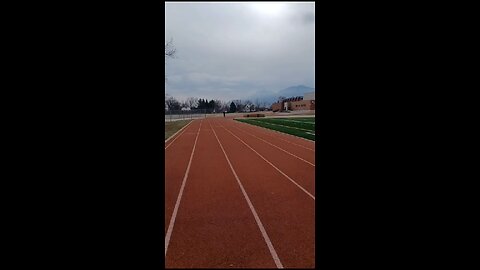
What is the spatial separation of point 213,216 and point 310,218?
59.9 inches

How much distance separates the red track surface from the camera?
3.44 meters

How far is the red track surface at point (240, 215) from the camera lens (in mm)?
3441

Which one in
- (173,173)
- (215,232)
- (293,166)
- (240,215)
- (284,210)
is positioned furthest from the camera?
(293,166)

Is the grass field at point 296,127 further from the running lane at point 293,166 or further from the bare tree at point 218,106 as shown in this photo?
the bare tree at point 218,106

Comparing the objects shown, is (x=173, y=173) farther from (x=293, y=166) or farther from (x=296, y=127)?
(x=296, y=127)

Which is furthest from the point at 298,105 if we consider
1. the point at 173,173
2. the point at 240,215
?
the point at 240,215

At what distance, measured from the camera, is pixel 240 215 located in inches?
188

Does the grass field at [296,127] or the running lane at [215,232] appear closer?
the running lane at [215,232]

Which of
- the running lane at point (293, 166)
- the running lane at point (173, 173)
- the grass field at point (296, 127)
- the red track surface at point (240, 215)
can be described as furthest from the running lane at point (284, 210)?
the grass field at point (296, 127)

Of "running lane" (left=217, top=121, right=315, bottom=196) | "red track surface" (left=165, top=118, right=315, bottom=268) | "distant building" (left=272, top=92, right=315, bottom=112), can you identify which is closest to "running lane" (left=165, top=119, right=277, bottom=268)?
"red track surface" (left=165, top=118, right=315, bottom=268)
